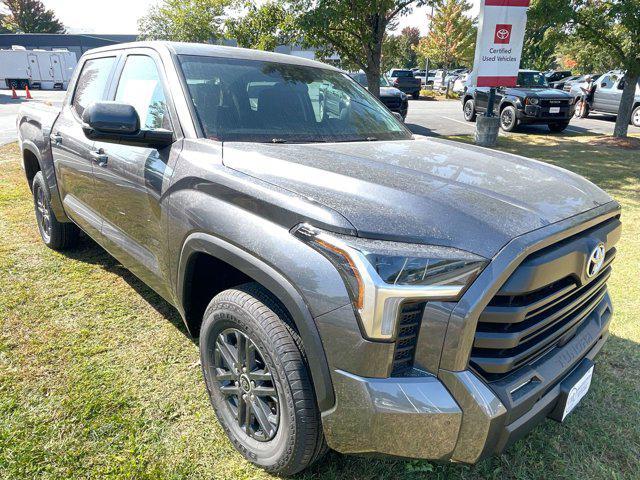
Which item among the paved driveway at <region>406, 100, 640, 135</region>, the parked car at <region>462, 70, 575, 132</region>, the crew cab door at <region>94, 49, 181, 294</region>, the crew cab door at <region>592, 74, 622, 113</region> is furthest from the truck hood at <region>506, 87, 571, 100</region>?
the crew cab door at <region>94, 49, 181, 294</region>

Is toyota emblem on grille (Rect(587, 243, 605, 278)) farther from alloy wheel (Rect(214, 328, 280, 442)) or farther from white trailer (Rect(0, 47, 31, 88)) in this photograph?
white trailer (Rect(0, 47, 31, 88))

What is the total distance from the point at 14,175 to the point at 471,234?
823 centimetres

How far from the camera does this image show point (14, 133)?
12305 millimetres

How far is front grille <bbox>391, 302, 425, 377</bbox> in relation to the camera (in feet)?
Result: 5.08

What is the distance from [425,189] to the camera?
1.85 m

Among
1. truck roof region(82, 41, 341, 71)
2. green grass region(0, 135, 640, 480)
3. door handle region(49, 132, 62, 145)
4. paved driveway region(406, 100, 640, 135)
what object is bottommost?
green grass region(0, 135, 640, 480)

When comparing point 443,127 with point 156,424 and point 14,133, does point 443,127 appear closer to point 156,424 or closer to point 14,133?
point 14,133

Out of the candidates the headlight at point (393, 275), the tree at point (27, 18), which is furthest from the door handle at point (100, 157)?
the tree at point (27, 18)

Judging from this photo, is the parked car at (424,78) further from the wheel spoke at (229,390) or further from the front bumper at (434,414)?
the front bumper at (434,414)

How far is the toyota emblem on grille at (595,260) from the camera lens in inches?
75.5

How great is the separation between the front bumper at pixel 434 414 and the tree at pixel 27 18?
64.8 m

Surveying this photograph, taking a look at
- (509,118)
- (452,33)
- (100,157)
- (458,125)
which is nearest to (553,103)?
(509,118)

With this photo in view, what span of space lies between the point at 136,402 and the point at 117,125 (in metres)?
1.43

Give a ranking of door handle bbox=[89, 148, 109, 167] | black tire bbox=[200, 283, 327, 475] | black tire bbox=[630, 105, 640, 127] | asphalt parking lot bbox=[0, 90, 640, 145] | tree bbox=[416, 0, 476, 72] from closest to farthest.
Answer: black tire bbox=[200, 283, 327, 475], door handle bbox=[89, 148, 109, 167], asphalt parking lot bbox=[0, 90, 640, 145], black tire bbox=[630, 105, 640, 127], tree bbox=[416, 0, 476, 72]
